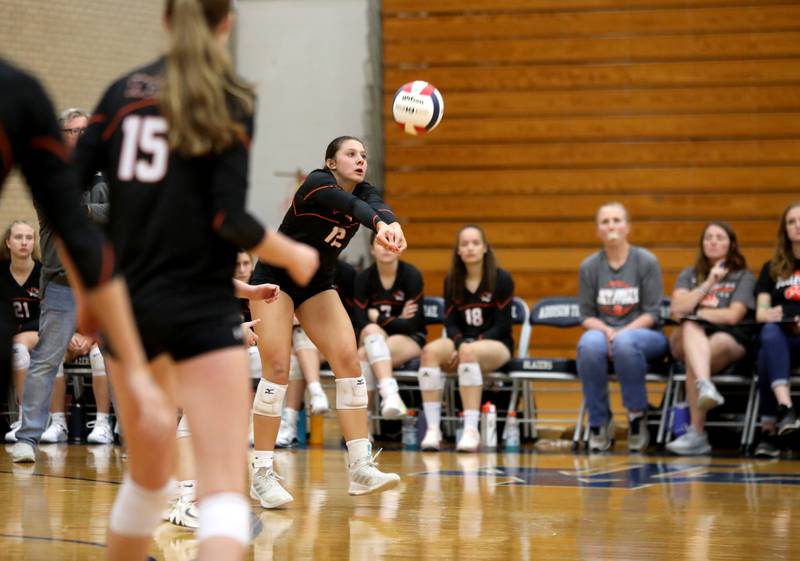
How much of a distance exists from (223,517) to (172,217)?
69 centimetres

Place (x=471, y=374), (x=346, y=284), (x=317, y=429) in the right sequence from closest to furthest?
(x=471, y=374)
(x=317, y=429)
(x=346, y=284)

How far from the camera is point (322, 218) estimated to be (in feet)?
16.9

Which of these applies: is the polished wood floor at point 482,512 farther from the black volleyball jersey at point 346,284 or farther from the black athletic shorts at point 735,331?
the black volleyball jersey at point 346,284

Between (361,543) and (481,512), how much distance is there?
36.0 inches

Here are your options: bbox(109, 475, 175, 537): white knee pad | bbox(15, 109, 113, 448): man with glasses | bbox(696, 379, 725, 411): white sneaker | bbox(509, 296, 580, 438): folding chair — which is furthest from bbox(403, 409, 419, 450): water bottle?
bbox(109, 475, 175, 537): white knee pad

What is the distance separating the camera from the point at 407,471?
672cm

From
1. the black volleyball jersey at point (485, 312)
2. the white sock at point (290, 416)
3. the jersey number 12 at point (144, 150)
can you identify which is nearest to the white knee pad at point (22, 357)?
the white sock at point (290, 416)

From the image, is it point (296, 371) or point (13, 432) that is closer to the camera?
point (13, 432)

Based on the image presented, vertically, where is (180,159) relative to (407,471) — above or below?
above

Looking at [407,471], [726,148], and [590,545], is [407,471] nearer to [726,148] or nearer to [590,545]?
[590,545]

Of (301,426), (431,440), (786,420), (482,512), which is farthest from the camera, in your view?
(301,426)

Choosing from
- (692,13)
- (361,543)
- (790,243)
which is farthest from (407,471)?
(692,13)

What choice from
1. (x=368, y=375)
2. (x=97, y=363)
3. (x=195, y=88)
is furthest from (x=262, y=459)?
(x=97, y=363)

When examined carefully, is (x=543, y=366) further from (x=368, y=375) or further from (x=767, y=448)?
(x=767, y=448)
